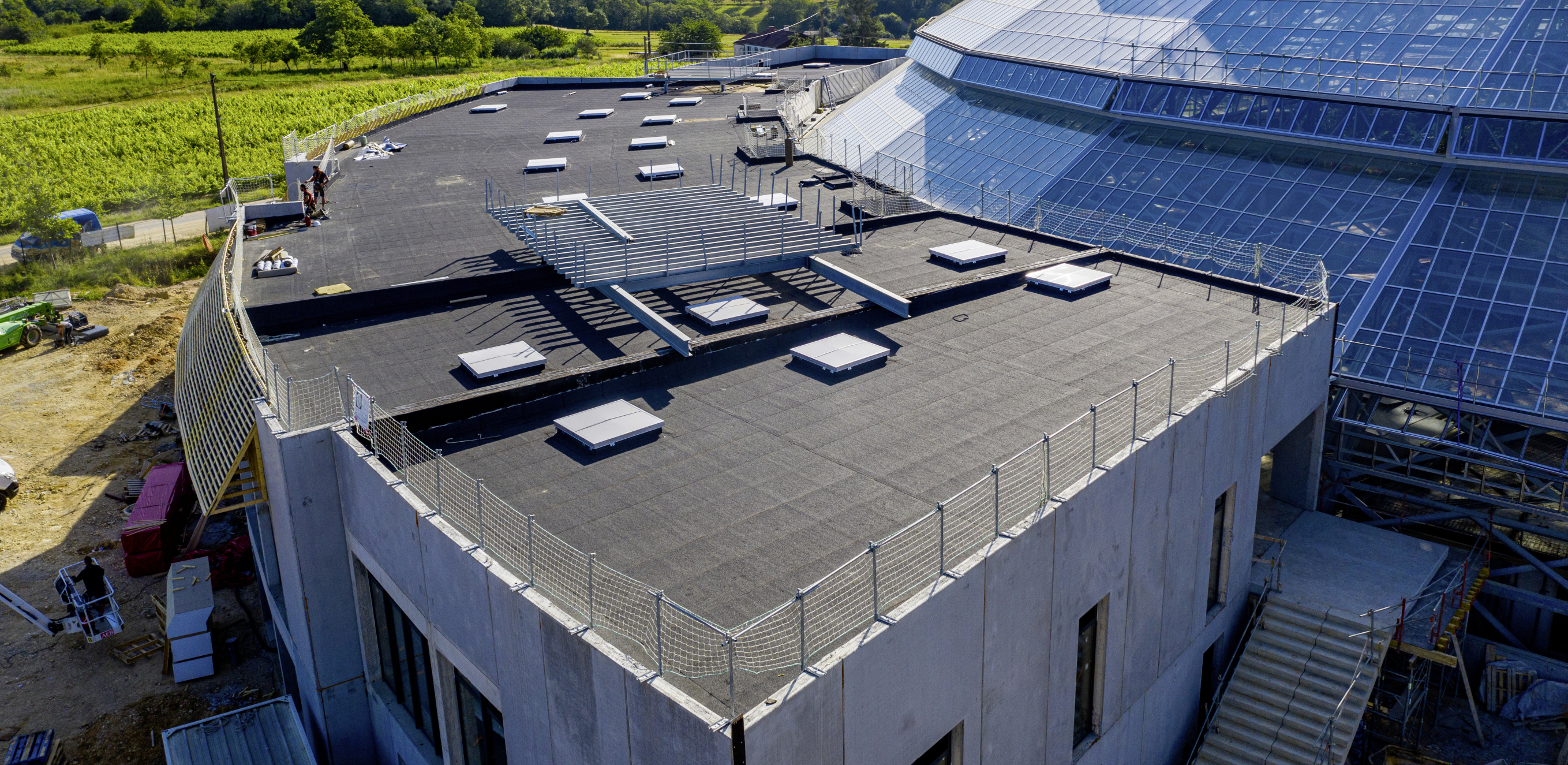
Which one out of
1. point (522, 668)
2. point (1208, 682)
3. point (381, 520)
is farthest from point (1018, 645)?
point (381, 520)

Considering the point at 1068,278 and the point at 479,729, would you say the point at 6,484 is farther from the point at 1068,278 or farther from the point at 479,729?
the point at 1068,278

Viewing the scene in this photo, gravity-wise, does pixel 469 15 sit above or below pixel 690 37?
above

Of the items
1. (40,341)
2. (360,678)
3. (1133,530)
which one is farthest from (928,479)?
(40,341)

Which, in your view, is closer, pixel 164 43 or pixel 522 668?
pixel 522 668

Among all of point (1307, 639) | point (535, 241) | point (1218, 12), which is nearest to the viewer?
point (1307, 639)

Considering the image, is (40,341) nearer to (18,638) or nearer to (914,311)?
(18,638)

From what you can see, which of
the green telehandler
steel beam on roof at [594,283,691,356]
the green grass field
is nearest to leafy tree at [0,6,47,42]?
the green grass field
